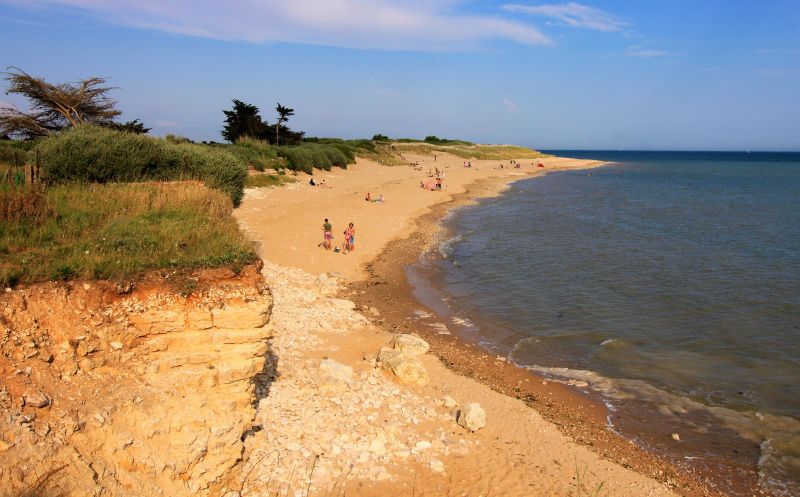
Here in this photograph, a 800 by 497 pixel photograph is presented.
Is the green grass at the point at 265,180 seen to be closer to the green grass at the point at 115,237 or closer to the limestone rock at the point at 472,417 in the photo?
the green grass at the point at 115,237

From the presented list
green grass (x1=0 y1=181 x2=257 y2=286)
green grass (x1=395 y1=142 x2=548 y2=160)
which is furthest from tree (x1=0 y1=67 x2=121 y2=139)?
green grass (x1=395 y1=142 x2=548 y2=160)

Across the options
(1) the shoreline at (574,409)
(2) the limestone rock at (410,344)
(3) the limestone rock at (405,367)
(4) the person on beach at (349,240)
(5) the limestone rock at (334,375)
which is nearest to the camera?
(1) the shoreline at (574,409)

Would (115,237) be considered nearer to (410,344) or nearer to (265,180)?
(410,344)

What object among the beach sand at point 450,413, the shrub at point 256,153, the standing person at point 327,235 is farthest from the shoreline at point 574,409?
the shrub at point 256,153

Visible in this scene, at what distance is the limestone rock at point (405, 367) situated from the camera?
35.1 ft

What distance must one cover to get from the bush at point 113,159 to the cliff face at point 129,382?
6.09 meters

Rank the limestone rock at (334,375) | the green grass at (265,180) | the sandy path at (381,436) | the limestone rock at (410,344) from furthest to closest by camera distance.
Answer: the green grass at (265,180) → the limestone rock at (410,344) → the limestone rock at (334,375) → the sandy path at (381,436)

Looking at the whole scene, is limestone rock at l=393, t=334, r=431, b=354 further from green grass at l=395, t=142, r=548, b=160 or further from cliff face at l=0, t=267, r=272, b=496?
green grass at l=395, t=142, r=548, b=160

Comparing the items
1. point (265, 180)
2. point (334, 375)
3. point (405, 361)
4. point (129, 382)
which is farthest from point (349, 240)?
point (129, 382)

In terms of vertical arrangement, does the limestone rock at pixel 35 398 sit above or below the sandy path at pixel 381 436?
above

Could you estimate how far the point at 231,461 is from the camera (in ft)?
23.1

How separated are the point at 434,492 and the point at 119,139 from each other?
12.3m

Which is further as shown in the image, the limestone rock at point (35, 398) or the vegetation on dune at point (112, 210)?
the vegetation on dune at point (112, 210)

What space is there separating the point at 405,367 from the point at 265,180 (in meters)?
24.2
